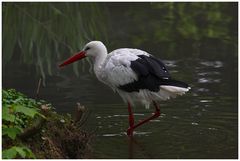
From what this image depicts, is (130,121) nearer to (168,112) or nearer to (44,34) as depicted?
(168,112)

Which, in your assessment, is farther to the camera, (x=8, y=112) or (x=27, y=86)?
(x=27, y=86)

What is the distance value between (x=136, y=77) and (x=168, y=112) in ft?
3.19

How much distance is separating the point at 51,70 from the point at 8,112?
4.86m

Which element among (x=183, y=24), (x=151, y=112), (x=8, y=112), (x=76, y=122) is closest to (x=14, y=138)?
(x=8, y=112)

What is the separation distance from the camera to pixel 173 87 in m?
6.77

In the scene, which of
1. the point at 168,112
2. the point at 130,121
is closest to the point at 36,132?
the point at 130,121

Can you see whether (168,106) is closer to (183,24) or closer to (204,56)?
(204,56)

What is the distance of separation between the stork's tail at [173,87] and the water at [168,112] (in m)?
0.42

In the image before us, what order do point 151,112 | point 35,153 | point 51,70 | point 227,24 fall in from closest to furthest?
1. point 35,153
2. point 151,112
3. point 51,70
4. point 227,24

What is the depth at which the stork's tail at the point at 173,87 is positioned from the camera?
6.76 meters

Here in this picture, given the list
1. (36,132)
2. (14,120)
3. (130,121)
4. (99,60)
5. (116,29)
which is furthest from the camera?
(116,29)

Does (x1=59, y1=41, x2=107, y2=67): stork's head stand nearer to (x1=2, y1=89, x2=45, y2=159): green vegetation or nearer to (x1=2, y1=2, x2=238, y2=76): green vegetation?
(x1=2, y1=89, x2=45, y2=159): green vegetation

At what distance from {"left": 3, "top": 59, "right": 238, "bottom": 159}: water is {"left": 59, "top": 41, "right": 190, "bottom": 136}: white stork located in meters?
0.30

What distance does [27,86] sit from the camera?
373 inches
